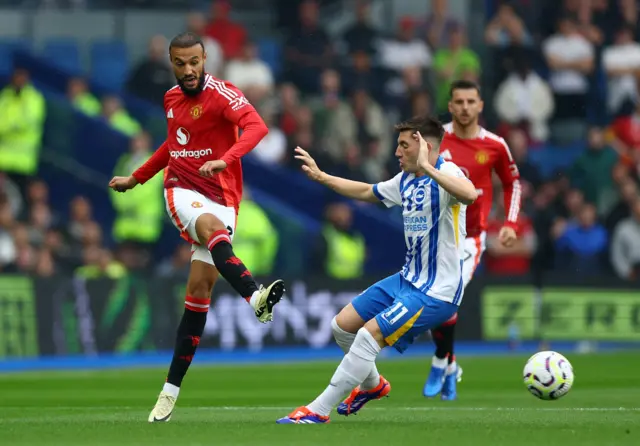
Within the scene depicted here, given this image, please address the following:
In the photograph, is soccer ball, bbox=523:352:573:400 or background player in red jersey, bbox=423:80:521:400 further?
background player in red jersey, bbox=423:80:521:400

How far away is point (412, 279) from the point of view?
380 inches

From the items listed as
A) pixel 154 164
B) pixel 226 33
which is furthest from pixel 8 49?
pixel 154 164

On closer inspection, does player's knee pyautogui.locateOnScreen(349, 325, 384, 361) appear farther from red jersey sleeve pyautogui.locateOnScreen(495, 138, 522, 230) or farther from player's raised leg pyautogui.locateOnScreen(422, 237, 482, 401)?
red jersey sleeve pyautogui.locateOnScreen(495, 138, 522, 230)

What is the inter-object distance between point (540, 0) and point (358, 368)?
17687 mm

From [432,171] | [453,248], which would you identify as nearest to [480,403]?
[453,248]

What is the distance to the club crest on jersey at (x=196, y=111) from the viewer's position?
1000 centimetres

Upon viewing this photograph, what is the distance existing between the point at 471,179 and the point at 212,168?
4064mm

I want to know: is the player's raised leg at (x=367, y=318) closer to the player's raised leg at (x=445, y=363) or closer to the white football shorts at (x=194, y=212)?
the white football shorts at (x=194, y=212)

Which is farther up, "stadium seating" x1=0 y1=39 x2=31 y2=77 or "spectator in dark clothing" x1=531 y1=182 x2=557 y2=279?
"stadium seating" x1=0 y1=39 x2=31 y2=77

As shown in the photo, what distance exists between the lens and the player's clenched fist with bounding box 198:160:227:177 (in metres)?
9.27

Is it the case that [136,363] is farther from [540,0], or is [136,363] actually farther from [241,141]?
[540,0]

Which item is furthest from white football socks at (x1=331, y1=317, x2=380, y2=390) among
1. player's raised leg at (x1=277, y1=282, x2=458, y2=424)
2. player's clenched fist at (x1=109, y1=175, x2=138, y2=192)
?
player's clenched fist at (x1=109, y1=175, x2=138, y2=192)

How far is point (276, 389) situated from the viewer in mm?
14195

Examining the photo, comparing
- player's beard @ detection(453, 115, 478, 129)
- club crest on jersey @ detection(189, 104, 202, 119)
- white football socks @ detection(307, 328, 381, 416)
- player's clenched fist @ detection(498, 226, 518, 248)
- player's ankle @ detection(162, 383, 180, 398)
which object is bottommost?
player's ankle @ detection(162, 383, 180, 398)
